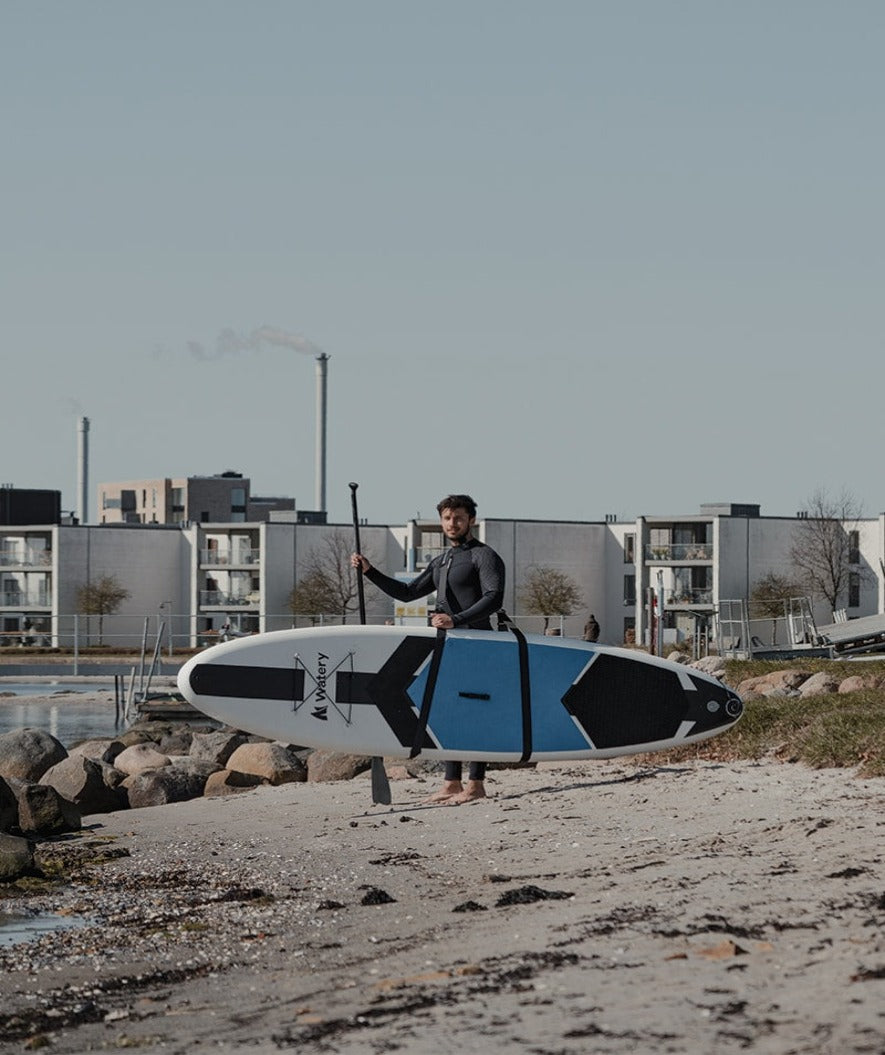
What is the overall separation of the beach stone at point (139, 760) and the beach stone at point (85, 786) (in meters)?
3.77

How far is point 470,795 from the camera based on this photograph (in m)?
12.7

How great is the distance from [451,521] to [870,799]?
354 cm

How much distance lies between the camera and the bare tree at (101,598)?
88000 millimetres

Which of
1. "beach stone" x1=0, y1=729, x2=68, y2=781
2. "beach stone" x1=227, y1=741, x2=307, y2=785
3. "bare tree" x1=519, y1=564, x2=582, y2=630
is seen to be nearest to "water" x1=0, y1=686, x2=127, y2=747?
"beach stone" x1=0, y1=729, x2=68, y2=781

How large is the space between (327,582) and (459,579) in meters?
75.2

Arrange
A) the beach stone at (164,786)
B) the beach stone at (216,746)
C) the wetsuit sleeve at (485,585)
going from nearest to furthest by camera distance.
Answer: the wetsuit sleeve at (485,585)
the beach stone at (164,786)
the beach stone at (216,746)

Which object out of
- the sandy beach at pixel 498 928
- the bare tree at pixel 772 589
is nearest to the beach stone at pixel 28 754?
the sandy beach at pixel 498 928

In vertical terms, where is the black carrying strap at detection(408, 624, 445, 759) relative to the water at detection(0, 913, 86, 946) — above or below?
above

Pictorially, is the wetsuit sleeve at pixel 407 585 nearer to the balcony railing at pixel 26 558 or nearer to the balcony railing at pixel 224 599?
the balcony railing at pixel 224 599

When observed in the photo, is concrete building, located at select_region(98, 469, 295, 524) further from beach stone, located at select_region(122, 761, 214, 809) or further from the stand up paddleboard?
the stand up paddleboard

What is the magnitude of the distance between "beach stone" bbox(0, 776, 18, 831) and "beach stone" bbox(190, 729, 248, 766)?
640cm

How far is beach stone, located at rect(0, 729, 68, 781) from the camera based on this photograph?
1755 centimetres

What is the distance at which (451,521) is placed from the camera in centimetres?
1237

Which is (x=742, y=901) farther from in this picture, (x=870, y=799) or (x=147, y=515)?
(x=147, y=515)
